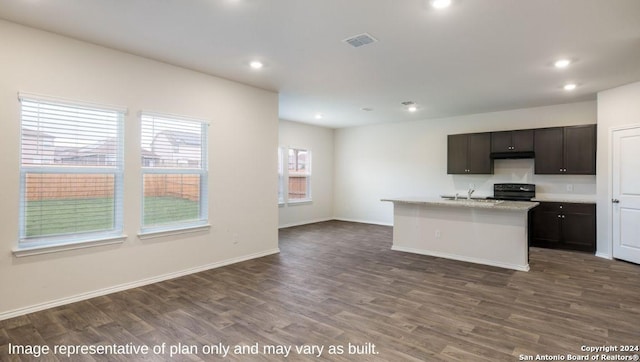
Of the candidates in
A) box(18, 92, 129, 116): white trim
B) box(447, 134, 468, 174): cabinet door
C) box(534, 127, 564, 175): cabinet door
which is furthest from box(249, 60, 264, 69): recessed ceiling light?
box(534, 127, 564, 175): cabinet door

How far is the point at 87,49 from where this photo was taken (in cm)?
350

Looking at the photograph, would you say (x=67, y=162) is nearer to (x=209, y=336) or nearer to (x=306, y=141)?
(x=209, y=336)

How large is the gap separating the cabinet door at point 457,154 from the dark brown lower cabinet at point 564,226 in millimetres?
1623

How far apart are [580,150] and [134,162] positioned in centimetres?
695

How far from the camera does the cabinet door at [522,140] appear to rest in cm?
630

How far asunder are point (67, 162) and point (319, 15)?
2.90 metres

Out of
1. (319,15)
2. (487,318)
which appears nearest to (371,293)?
(487,318)

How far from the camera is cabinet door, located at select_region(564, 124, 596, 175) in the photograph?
5692mm

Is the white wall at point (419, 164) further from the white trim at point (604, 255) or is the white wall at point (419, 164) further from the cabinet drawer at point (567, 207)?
the white trim at point (604, 255)

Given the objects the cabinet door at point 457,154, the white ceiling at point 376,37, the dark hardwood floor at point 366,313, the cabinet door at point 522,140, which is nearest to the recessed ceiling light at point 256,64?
the white ceiling at point 376,37

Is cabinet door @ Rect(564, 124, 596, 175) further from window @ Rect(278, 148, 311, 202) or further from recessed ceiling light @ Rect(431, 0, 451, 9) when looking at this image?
window @ Rect(278, 148, 311, 202)

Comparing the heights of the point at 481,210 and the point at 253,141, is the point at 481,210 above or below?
below

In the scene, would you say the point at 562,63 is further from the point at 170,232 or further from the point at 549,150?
the point at 170,232

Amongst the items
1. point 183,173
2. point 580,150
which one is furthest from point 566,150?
point 183,173
